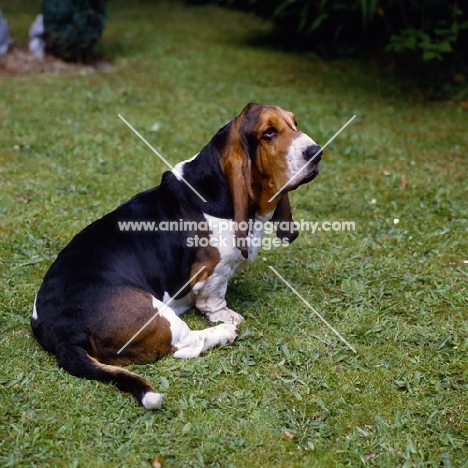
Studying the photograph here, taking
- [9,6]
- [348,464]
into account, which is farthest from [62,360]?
[9,6]

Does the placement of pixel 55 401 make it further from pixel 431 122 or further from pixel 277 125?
pixel 431 122

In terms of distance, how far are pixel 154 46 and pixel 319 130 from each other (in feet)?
17.7

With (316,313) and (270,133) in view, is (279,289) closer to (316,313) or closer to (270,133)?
(316,313)

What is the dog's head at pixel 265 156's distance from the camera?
4.21 meters

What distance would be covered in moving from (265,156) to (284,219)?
73 centimetres

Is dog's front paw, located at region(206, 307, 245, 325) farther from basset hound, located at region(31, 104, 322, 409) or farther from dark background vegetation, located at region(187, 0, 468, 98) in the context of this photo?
dark background vegetation, located at region(187, 0, 468, 98)

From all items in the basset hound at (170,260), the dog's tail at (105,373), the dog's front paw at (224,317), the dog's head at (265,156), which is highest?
the dog's head at (265,156)

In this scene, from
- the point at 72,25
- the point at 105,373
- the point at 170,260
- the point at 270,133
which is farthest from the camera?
the point at 72,25

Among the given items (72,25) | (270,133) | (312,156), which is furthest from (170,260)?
(72,25)

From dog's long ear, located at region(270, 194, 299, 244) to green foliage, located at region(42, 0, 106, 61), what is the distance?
280 inches

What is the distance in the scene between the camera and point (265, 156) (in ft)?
14.2

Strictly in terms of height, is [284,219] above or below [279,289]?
above

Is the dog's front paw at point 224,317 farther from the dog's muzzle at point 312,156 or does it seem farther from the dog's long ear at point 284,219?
the dog's muzzle at point 312,156

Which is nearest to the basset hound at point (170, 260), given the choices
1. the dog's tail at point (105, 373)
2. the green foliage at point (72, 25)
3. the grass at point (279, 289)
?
the dog's tail at point (105, 373)
